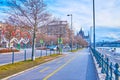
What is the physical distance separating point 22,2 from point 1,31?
50963 millimetres

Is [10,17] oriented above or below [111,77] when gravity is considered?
above

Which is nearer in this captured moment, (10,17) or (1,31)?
(10,17)

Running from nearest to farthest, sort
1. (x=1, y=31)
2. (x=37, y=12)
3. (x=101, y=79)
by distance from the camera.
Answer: (x=101, y=79) → (x=37, y=12) → (x=1, y=31)

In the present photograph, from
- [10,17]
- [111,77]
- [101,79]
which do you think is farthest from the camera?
[10,17]

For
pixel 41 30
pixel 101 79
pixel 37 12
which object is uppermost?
pixel 37 12

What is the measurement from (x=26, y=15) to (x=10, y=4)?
2.13 meters

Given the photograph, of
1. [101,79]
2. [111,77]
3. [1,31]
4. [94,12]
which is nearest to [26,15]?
[94,12]

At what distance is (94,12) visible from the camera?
32.1 m

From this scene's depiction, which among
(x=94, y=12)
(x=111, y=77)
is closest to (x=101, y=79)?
(x=111, y=77)

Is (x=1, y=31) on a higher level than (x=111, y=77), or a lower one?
higher

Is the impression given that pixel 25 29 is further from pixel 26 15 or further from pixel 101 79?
pixel 101 79

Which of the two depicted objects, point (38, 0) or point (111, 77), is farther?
point (38, 0)

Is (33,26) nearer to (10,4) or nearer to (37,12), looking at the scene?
(37,12)

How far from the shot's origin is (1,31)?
76.1 metres
